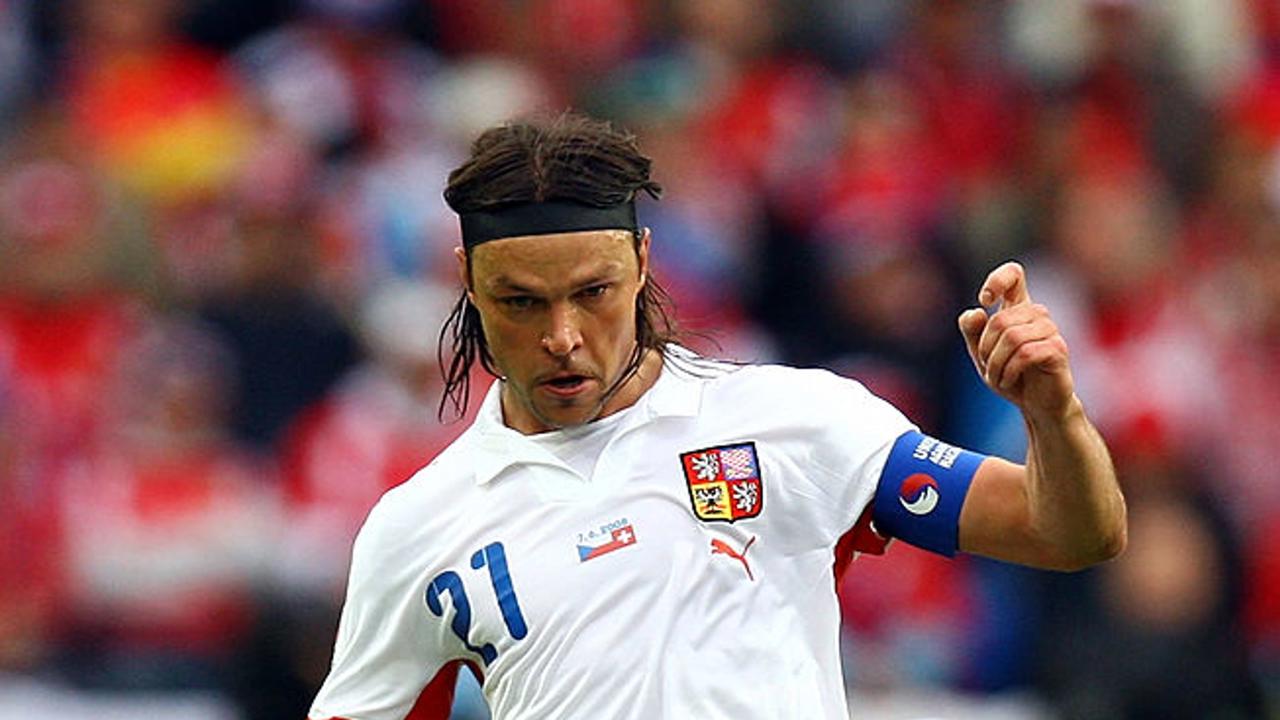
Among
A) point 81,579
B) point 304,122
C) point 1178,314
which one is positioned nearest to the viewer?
point 81,579

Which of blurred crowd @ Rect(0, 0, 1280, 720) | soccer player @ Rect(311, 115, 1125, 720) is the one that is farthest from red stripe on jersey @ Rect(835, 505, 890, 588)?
blurred crowd @ Rect(0, 0, 1280, 720)

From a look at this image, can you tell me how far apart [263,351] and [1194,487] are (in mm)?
3205

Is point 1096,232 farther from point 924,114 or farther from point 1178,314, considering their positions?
point 924,114

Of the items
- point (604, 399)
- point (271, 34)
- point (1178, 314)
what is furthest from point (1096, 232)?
point (604, 399)

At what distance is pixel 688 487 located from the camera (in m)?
4.45

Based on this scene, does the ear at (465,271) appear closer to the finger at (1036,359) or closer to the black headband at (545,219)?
the black headband at (545,219)

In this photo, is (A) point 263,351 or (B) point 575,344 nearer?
(B) point 575,344

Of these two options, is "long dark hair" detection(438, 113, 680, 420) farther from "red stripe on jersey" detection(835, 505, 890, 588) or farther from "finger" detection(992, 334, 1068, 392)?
"finger" detection(992, 334, 1068, 392)

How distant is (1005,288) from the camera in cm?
396

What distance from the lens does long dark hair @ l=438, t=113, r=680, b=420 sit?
4469mm

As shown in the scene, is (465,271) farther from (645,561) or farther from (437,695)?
(437,695)

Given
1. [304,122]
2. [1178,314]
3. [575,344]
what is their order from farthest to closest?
[304,122], [1178,314], [575,344]

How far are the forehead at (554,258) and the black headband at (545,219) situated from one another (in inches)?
0.4

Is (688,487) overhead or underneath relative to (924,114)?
underneath
